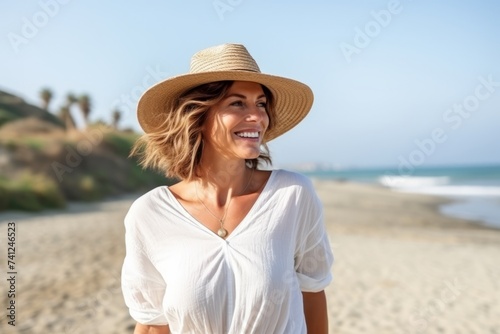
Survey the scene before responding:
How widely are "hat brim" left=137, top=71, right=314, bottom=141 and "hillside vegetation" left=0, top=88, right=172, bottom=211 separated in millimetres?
14458

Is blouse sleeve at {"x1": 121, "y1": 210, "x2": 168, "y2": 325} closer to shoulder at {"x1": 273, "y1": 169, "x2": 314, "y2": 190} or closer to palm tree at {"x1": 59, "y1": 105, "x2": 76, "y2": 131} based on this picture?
shoulder at {"x1": 273, "y1": 169, "x2": 314, "y2": 190}

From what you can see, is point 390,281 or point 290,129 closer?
point 290,129

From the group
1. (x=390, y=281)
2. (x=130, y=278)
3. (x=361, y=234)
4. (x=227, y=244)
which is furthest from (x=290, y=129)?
(x=361, y=234)

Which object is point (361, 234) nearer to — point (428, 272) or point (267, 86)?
point (428, 272)

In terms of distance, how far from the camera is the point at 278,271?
1.83 meters

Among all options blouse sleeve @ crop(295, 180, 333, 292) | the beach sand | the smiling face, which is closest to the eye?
the smiling face

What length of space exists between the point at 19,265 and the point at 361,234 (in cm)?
909

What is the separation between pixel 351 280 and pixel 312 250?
624 cm

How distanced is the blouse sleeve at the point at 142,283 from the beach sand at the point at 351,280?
12.1 ft

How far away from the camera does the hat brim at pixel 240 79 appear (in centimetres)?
198

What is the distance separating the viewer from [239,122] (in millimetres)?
1949

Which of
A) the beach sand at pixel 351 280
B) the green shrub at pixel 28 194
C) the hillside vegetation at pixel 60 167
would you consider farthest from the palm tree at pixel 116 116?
the beach sand at pixel 351 280

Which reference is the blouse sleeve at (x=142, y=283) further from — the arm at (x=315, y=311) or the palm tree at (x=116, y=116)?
the palm tree at (x=116, y=116)

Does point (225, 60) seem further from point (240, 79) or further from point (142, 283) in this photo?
point (142, 283)
